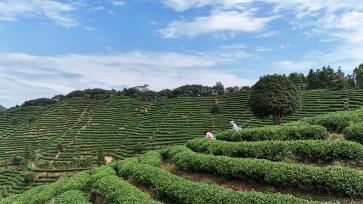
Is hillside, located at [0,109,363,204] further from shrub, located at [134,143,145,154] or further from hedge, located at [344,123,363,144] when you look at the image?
shrub, located at [134,143,145,154]

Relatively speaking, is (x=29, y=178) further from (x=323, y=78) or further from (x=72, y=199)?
(x=323, y=78)

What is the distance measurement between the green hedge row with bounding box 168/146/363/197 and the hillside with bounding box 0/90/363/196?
1497 inches

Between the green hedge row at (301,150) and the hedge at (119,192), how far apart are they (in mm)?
3888

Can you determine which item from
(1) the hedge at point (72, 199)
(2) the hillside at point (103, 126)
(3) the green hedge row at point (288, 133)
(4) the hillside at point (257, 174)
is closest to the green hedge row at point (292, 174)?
(4) the hillside at point (257, 174)

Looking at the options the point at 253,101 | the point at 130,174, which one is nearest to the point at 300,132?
the point at 130,174

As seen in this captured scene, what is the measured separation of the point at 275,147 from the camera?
47.0 ft

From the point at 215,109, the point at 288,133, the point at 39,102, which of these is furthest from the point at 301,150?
the point at 39,102

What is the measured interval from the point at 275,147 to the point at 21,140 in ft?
230

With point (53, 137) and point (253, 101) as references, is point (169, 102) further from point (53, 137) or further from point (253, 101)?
point (253, 101)

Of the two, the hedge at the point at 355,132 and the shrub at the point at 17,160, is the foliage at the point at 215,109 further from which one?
the hedge at the point at 355,132

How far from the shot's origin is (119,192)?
48.5 ft

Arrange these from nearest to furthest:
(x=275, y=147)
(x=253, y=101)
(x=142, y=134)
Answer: (x=275, y=147), (x=253, y=101), (x=142, y=134)

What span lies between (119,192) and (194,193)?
11.7 feet

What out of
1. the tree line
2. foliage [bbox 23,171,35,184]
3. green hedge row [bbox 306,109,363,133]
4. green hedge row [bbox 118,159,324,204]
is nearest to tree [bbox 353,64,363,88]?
the tree line
